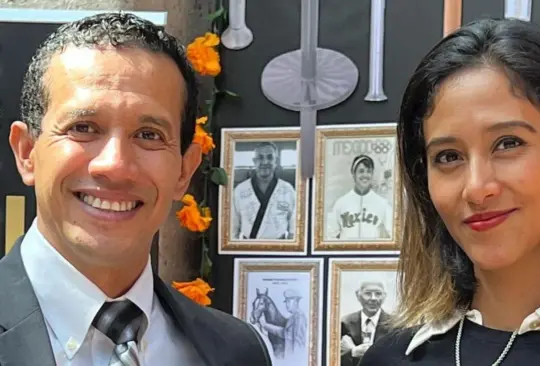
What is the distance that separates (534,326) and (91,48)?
900mm

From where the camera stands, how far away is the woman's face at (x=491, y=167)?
1344 mm

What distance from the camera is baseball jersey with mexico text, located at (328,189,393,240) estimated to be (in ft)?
7.48

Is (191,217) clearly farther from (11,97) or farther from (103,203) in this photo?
(103,203)

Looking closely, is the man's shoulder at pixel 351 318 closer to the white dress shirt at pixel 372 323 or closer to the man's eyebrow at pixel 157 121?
the white dress shirt at pixel 372 323

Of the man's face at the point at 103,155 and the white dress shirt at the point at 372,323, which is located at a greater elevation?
the man's face at the point at 103,155

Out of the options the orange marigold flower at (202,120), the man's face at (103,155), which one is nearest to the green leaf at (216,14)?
the orange marigold flower at (202,120)

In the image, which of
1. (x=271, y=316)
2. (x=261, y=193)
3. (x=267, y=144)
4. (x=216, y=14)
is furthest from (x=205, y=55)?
(x=271, y=316)

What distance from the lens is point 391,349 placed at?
1.61 m

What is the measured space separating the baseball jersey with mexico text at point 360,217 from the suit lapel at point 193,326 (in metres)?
0.77

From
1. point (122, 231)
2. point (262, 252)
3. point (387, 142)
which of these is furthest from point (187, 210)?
point (122, 231)

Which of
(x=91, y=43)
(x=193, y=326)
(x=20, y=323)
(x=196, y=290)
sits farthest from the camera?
(x=196, y=290)

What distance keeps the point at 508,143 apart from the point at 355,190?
0.96m

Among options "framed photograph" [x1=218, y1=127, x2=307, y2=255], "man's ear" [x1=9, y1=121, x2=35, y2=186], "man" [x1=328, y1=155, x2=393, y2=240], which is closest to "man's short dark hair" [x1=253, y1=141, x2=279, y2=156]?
"framed photograph" [x1=218, y1=127, x2=307, y2=255]

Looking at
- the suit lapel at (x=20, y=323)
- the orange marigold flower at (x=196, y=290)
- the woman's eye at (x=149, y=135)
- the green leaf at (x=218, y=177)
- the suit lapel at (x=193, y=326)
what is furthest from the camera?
the green leaf at (x=218, y=177)
